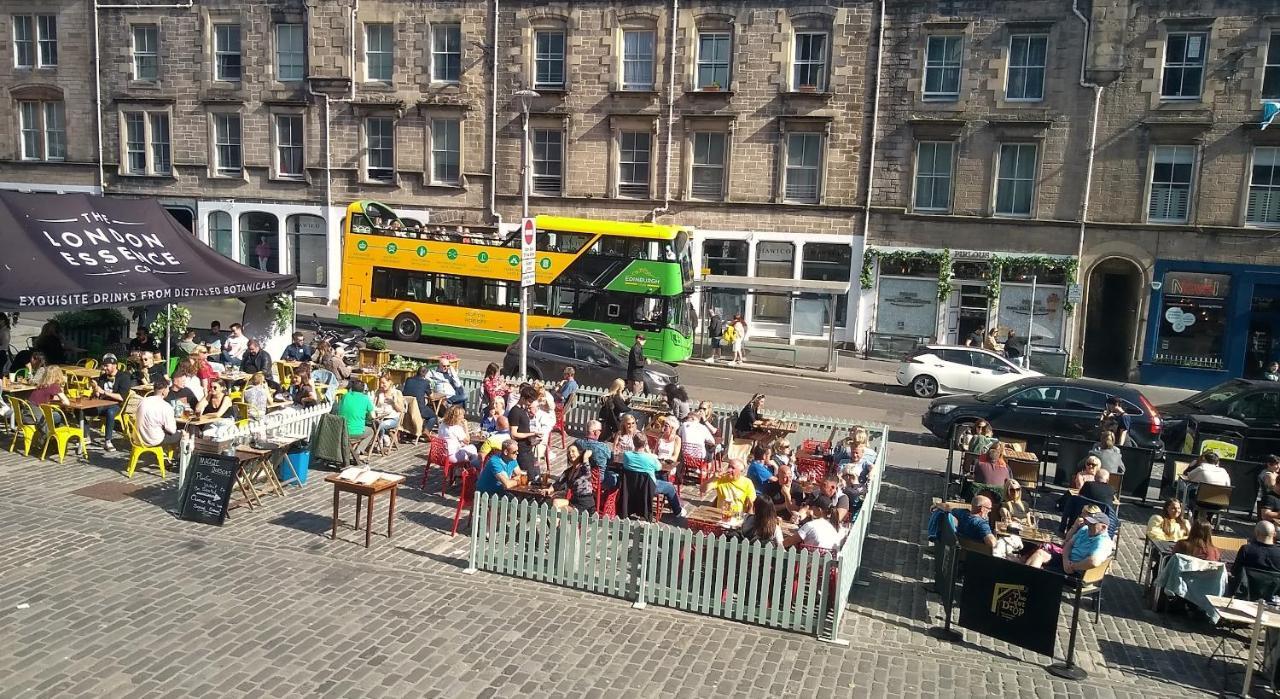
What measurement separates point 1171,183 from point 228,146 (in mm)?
33865

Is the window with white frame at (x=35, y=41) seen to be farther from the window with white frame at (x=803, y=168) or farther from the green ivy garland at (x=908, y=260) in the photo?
the green ivy garland at (x=908, y=260)

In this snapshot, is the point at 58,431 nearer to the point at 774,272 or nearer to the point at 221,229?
the point at 774,272

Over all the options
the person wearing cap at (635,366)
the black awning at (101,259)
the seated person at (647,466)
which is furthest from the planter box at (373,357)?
the seated person at (647,466)

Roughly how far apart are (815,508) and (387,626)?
15.4ft

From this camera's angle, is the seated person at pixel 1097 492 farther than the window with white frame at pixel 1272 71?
No

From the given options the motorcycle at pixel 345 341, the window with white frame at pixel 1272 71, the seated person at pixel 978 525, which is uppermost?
the window with white frame at pixel 1272 71

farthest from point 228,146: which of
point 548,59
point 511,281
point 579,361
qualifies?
point 579,361

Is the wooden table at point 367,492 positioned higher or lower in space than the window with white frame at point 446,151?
lower

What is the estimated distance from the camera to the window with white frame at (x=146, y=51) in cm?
3794

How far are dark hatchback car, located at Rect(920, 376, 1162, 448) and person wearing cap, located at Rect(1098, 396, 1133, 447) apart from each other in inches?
8.7

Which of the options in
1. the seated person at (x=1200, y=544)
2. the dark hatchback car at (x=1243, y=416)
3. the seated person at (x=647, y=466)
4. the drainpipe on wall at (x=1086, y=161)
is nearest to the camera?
the seated person at (x=1200, y=544)

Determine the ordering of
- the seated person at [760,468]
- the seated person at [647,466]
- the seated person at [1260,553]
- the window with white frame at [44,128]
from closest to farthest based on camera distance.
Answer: the seated person at [1260,553]
the seated person at [647,466]
the seated person at [760,468]
the window with white frame at [44,128]

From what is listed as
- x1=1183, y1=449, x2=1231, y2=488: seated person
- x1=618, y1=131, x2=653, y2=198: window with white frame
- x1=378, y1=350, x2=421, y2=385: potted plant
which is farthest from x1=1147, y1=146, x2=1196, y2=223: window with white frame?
x1=378, y1=350, x2=421, y2=385: potted plant

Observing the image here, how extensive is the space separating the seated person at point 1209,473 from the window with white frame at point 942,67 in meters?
19.6
